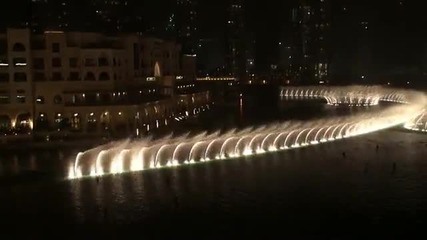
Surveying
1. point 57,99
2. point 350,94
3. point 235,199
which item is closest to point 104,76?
point 57,99

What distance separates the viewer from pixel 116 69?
273 ft

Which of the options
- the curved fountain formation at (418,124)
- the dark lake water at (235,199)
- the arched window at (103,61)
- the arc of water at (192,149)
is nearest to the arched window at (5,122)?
the arched window at (103,61)

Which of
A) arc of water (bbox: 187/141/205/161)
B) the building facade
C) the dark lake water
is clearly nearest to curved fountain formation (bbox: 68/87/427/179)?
A: arc of water (bbox: 187/141/205/161)

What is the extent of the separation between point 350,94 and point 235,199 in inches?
4551

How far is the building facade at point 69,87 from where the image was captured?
7131cm

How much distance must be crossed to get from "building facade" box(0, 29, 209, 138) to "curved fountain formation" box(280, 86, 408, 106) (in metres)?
59.4

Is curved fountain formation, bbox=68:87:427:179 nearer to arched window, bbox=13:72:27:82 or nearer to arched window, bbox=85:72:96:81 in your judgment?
arched window, bbox=85:72:96:81

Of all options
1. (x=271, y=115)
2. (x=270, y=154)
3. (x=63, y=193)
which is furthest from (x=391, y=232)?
(x=271, y=115)

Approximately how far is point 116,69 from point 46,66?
9910 mm

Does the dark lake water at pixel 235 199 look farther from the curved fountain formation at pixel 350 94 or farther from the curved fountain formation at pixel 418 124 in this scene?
Answer: the curved fountain formation at pixel 350 94

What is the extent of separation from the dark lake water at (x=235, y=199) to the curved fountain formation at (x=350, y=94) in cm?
7816

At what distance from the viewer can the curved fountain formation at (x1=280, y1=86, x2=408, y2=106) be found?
133 m

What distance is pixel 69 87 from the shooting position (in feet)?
250

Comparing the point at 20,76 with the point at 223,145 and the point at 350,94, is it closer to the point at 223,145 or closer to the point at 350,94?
the point at 223,145
